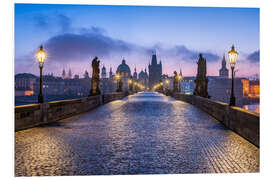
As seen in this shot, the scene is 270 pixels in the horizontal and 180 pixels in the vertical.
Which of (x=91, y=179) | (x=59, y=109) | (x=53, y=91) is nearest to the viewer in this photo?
(x=91, y=179)

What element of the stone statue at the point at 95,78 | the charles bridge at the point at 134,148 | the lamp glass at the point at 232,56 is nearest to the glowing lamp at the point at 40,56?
the charles bridge at the point at 134,148

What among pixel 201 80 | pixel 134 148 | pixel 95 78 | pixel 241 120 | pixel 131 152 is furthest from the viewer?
pixel 201 80

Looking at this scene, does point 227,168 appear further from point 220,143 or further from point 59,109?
point 59,109

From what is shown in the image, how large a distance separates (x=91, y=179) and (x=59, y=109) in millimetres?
9504

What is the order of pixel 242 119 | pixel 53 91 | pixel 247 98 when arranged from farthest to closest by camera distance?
1. pixel 53 91
2. pixel 247 98
3. pixel 242 119

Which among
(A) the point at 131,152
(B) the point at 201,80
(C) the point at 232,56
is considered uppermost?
(C) the point at 232,56

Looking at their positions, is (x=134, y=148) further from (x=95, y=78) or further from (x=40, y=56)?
(x=95, y=78)

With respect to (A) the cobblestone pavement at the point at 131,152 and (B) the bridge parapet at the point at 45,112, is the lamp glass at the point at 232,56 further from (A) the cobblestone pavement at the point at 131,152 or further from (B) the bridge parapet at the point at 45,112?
(B) the bridge parapet at the point at 45,112

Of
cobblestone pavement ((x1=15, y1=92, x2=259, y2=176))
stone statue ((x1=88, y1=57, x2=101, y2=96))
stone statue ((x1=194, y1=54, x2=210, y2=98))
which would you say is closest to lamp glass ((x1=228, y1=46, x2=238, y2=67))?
cobblestone pavement ((x1=15, y1=92, x2=259, y2=176))

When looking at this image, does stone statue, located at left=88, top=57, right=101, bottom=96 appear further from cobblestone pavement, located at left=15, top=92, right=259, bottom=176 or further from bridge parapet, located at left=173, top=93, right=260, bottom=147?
cobblestone pavement, located at left=15, top=92, right=259, bottom=176

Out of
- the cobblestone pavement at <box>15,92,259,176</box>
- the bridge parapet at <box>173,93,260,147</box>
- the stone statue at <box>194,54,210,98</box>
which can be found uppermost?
the stone statue at <box>194,54,210,98</box>

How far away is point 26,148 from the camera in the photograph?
23.2ft

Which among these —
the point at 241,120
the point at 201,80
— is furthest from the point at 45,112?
the point at 201,80
